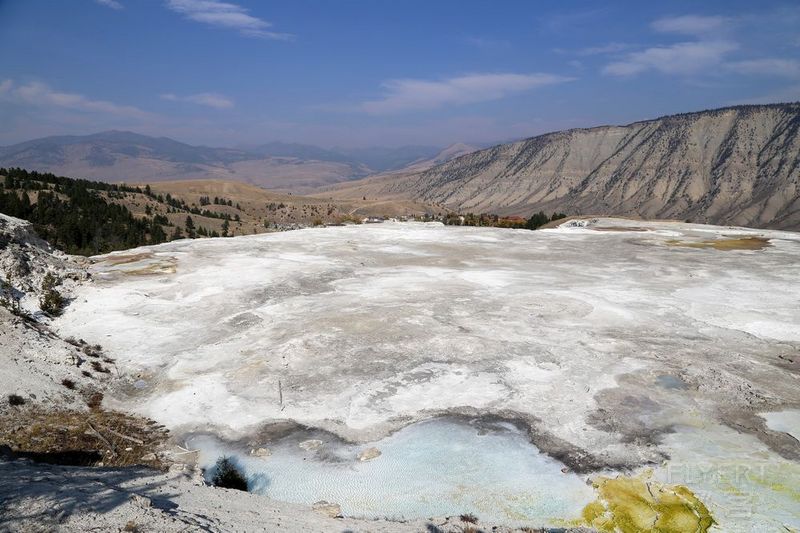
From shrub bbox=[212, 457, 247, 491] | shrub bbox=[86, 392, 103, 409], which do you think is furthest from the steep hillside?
shrub bbox=[86, 392, 103, 409]

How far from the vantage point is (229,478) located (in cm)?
913

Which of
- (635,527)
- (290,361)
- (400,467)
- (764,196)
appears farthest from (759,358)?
(764,196)

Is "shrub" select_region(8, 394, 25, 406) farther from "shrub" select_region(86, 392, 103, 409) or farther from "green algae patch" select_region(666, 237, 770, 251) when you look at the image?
"green algae patch" select_region(666, 237, 770, 251)

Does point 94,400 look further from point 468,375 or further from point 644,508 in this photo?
point 644,508

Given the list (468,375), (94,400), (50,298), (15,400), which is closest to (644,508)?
(468,375)

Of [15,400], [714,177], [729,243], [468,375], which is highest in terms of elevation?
A: [714,177]

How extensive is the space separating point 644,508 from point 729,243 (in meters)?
35.0

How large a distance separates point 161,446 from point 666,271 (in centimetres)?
2449

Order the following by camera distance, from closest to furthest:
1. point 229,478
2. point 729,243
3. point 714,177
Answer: point 229,478 → point 729,243 → point 714,177

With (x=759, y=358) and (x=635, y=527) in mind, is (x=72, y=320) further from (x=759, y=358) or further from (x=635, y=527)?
(x=759, y=358)

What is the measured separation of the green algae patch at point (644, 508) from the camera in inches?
313

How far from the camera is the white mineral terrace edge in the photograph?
9.23m

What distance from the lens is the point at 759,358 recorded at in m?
14.4

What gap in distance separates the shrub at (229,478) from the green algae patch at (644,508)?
5896 mm
